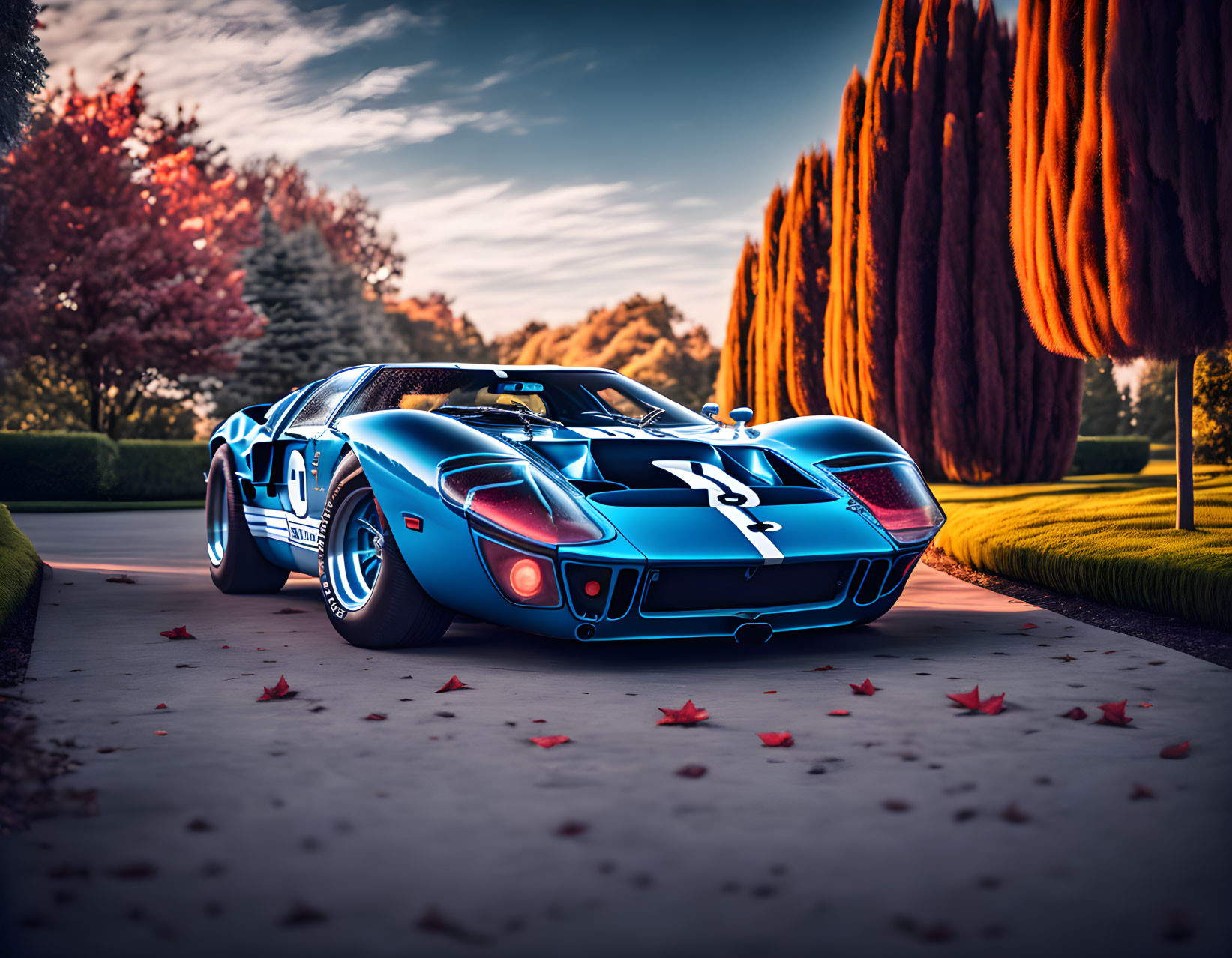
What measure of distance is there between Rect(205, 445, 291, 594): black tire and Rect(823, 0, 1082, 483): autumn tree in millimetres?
11038

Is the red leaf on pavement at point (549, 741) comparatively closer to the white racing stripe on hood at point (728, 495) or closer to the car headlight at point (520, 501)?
the car headlight at point (520, 501)

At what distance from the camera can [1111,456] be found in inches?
1000

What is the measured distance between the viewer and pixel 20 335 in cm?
2228

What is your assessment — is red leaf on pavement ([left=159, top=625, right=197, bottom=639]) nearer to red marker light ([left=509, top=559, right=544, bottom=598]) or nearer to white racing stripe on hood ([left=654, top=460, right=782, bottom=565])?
red marker light ([left=509, top=559, right=544, bottom=598])

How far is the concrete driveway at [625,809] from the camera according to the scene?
6.89ft

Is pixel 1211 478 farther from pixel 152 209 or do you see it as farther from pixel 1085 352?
pixel 152 209

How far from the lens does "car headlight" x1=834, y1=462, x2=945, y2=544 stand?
5.15 m

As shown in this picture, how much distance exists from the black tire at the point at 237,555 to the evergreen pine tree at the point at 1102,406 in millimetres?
37277

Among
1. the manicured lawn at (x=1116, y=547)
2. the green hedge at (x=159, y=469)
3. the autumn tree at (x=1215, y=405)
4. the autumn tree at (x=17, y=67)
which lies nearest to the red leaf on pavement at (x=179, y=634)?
the autumn tree at (x=17, y=67)

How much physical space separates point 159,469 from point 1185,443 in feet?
59.0

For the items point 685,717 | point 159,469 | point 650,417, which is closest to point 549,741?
point 685,717

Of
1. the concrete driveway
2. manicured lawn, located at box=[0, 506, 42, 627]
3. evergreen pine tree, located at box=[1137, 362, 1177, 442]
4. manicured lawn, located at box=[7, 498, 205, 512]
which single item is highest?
evergreen pine tree, located at box=[1137, 362, 1177, 442]

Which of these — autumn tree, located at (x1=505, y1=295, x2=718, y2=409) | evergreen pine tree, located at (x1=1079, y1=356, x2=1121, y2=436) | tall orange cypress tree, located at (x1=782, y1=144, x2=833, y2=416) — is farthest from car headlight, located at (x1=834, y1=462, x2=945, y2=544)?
autumn tree, located at (x1=505, y1=295, x2=718, y2=409)

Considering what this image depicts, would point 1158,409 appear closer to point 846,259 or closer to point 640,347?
point 846,259
